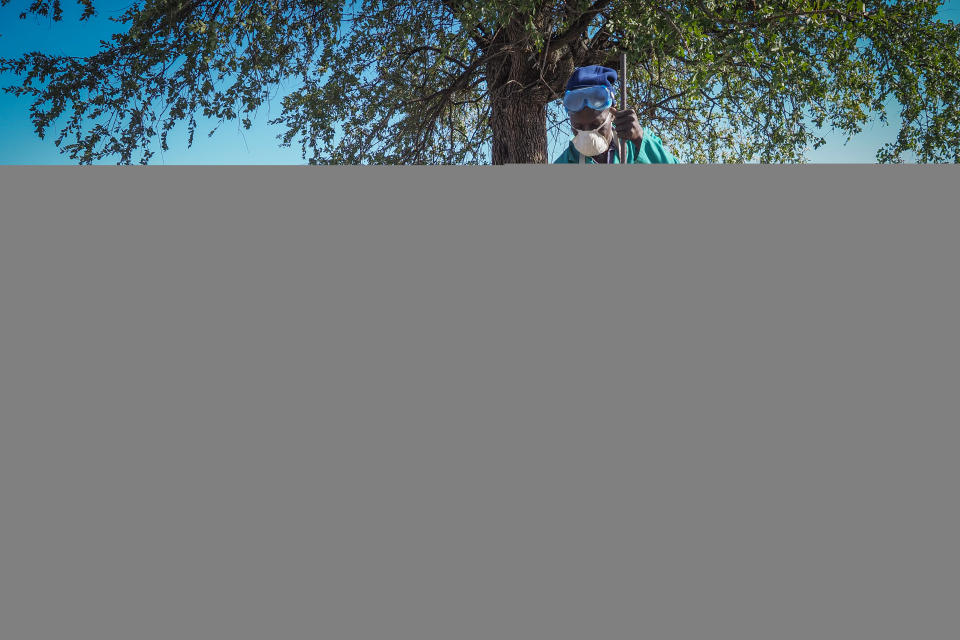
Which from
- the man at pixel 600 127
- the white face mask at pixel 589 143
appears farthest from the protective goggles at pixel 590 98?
the white face mask at pixel 589 143

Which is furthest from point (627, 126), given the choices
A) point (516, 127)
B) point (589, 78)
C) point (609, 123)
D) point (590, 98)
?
point (516, 127)

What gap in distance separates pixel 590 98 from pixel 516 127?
5024 millimetres

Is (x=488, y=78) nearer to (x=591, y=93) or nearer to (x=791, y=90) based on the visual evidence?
(x=791, y=90)

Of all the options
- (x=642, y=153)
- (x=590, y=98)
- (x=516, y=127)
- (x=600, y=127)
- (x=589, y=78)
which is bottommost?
(x=642, y=153)

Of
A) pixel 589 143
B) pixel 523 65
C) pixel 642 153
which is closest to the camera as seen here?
pixel 589 143

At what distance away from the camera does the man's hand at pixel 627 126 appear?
4.05m

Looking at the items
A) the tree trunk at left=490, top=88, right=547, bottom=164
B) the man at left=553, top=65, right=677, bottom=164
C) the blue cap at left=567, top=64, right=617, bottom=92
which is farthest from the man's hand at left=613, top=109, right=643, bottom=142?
the tree trunk at left=490, top=88, right=547, bottom=164

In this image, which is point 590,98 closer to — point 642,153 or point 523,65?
point 642,153

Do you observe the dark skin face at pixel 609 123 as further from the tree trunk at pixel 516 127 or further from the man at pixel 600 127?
the tree trunk at pixel 516 127

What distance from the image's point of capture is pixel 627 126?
13.4 feet

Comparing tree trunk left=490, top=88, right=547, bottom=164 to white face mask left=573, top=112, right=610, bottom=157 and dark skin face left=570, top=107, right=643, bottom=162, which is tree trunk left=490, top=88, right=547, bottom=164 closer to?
dark skin face left=570, top=107, right=643, bottom=162

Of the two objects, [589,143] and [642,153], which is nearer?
[589,143]

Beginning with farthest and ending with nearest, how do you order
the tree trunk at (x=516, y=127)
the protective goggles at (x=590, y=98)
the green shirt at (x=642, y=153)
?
the tree trunk at (x=516, y=127), the green shirt at (x=642, y=153), the protective goggles at (x=590, y=98)

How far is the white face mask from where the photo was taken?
3.89 metres
